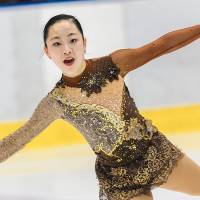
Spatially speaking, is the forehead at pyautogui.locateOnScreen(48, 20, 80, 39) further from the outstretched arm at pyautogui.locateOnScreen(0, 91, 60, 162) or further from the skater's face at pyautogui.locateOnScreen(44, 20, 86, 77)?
the outstretched arm at pyautogui.locateOnScreen(0, 91, 60, 162)

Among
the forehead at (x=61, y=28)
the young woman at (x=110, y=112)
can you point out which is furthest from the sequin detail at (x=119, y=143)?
the forehead at (x=61, y=28)

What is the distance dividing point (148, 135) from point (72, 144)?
1012 millimetres

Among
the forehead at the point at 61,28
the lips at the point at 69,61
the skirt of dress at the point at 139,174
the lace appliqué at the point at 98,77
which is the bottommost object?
the skirt of dress at the point at 139,174

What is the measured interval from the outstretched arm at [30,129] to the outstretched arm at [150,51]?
0.91 ft

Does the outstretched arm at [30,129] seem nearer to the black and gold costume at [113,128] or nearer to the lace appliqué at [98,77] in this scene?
the black and gold costume at [113,128]

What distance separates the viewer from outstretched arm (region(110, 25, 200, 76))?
6.48 feet

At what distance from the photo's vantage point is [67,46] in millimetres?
1904

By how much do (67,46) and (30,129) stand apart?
330 mm

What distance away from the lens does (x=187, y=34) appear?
200cm

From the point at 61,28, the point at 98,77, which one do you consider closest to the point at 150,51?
the point at 98,77

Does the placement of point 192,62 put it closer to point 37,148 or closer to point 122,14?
point 122,14

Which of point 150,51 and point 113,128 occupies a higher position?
point 150,51

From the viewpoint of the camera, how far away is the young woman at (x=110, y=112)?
192 cm

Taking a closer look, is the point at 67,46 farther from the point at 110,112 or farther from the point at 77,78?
the point at 110,112
